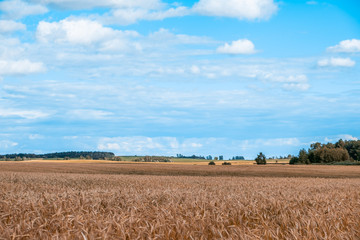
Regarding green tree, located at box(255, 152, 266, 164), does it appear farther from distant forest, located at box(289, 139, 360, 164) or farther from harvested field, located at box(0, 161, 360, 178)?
harvested field, located at box(0, 161, 360, 178)

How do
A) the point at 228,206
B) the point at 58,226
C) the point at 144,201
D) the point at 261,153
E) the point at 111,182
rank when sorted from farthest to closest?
the point at 261,153
the point at 111,182
the point at 144,201
the point at 228,206
the point at 58,226

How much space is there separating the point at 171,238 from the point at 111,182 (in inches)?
722

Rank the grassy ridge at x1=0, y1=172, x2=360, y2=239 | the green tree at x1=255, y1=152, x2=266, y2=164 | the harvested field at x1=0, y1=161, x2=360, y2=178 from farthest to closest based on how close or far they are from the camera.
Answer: the green tree at x1=255, y1=152, x2=266, y2=164 < the harvested field at x1=0, y1=161, x2=360, y2=178 < the grassy ridge at x1=0, y1=172, x2=360, y2=239

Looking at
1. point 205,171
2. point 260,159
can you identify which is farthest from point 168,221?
point 260,159

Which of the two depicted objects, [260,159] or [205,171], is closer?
[205,171]

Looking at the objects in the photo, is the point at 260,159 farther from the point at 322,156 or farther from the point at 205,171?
the point at 205,171

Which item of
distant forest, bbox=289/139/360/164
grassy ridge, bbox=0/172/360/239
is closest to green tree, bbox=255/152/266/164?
distant forest, bbox=289/139/360/164

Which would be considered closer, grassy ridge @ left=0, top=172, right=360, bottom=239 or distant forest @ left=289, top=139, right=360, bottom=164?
grassy ridge @ left=0, top=172, right=360, bottom=239

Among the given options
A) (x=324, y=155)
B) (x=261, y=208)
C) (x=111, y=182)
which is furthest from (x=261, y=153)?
(x=261, y=208)

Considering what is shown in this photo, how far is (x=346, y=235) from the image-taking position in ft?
16.4

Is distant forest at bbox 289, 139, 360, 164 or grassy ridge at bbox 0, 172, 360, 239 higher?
distant forest at bbox 289, 139, 360, 164

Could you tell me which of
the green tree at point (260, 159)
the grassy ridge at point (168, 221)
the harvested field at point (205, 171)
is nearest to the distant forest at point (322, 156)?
the green tree at point (260, 159)

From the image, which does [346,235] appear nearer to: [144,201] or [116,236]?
[116,236]

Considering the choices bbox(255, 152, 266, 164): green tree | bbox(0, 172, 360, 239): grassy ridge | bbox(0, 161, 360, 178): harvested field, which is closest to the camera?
bbox(0, 172, 360, 239): grassy ridge
